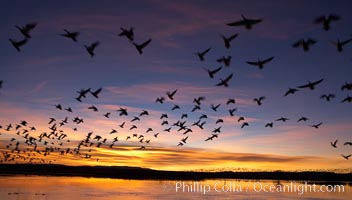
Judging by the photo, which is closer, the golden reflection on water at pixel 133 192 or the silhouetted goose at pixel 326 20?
the silhouetted goose at pixel 326 20

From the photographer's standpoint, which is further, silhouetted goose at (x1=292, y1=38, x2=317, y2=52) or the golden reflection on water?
the golden reflection on water

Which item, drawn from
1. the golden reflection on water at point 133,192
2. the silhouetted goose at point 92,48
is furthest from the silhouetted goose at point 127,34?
the golden reflection on water at point 133,192

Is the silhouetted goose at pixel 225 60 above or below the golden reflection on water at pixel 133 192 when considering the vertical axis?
above

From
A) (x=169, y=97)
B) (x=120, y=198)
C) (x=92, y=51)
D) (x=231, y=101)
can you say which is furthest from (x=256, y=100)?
(x=120, y=198)

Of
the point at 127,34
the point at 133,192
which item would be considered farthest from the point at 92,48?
the point at 133,192

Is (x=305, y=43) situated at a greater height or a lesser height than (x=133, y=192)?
greater

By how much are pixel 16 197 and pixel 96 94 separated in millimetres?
24727

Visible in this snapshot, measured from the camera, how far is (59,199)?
162 feet

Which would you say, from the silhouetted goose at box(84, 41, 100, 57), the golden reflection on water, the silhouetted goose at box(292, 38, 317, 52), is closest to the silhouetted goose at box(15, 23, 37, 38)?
the silhouetted goose at box(84, 41, 100, 57)

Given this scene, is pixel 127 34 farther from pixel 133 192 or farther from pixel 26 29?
pixel 133 192

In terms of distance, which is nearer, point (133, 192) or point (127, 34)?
point (127, 34)

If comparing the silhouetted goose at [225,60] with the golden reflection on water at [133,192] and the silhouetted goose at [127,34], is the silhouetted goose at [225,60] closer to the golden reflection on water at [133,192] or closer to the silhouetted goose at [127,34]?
the silhouetted goose at [127,34]

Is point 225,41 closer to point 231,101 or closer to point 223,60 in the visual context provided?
point 223,60

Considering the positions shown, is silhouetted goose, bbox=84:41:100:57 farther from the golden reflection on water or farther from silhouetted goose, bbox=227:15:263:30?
the golden reflection on water
